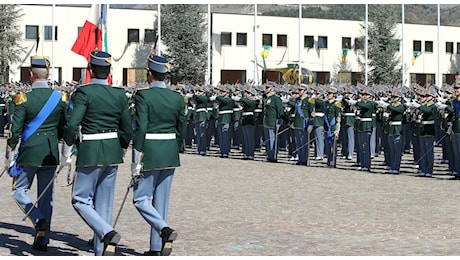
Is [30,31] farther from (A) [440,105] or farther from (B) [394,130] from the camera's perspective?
(A) [440,105]

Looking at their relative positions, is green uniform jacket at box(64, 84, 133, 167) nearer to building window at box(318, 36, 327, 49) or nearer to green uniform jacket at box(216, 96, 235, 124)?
green uniform jacket at box(216, 96, 235, 124)

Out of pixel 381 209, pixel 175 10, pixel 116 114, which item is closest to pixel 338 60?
pixel 175 10

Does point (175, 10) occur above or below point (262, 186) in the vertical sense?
above

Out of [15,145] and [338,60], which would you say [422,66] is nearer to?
[338,60]

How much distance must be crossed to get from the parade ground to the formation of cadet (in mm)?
1123

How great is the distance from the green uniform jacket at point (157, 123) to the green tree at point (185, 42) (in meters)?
52.0

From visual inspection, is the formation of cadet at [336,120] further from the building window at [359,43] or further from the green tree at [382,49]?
the building window at [359,43]

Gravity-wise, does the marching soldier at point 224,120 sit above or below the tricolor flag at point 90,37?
below

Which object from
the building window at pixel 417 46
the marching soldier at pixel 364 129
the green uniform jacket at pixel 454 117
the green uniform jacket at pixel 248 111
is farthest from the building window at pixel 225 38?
the green uniform jacket at pixel 454 117

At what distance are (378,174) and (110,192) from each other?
1102cm

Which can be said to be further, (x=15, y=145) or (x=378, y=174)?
(x=378, y=174)

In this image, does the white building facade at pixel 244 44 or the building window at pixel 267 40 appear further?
the building window at pixel 267 40

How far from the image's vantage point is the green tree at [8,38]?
56.1 meters

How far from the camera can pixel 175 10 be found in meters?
62.1
